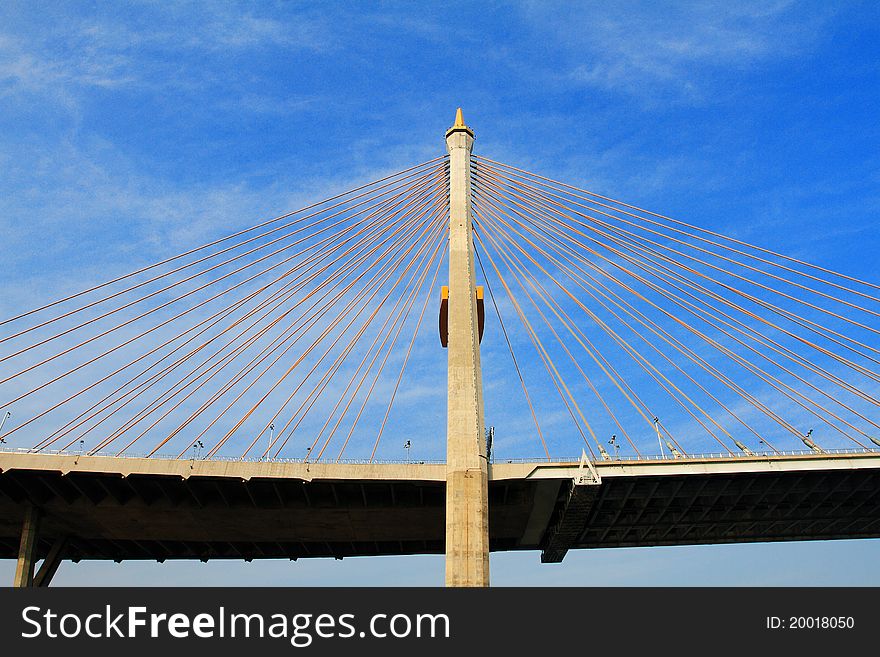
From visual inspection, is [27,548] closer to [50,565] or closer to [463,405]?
[50,565]

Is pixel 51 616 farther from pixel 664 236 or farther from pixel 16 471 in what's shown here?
pixel 664 236

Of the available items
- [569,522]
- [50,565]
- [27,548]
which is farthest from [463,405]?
[50,565]

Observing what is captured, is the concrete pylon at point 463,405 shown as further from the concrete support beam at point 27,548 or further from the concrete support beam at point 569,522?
the concrete support beam at point 27,548

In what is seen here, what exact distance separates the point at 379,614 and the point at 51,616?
7.79 metres

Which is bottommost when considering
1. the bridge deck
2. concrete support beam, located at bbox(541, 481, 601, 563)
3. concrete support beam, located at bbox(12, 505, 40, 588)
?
concrete support beam, located at bbox(12, 505, 40, 588)

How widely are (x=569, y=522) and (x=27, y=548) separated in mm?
29931

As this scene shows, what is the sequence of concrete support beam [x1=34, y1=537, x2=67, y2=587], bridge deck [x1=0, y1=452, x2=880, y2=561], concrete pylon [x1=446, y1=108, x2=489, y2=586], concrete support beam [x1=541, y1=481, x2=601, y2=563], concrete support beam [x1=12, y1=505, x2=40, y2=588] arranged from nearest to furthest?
1. concrete pylon [x1=446, y1=108, x2=489, y2=586]
2. bridge deck [x1=0, y1=452, x2=880, y2=561]
3. concrete support beam [x1=541, y1=481, x2=601, y2=563]
4. concrete support beam [x1=12, y1=505, x2=40, y2=588]
5. concrete support beam [x1=34, y1=537, x2=67, y2=587]

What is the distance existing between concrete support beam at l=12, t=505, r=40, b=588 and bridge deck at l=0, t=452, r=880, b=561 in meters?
0.71

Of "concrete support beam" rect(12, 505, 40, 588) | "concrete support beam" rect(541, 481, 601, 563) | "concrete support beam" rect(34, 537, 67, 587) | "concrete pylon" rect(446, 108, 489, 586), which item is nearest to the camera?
"concrete pylon" rect(446, 108, 489, 586)

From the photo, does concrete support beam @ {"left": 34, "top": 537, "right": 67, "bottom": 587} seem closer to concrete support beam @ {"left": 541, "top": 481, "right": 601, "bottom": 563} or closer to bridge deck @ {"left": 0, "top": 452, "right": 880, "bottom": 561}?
bridge deck @ {"left": 0, "top": 452, "right": 880, "bottom": 561}

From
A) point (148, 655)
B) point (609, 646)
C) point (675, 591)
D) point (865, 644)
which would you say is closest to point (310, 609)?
point (148, 655)

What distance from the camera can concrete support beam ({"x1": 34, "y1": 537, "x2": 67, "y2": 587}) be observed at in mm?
45812

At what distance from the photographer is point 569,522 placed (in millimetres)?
43375

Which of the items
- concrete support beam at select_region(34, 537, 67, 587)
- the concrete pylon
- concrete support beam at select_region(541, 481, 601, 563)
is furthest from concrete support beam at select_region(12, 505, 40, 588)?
concrete support beam at select_region(541, 481, 601, 563)
